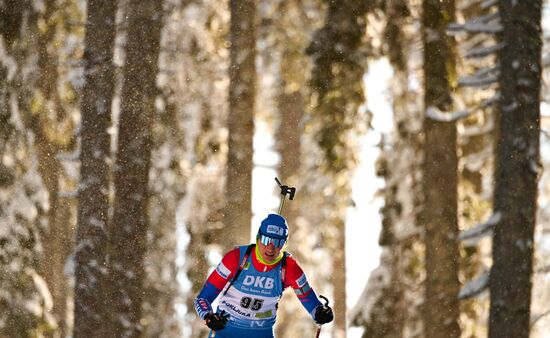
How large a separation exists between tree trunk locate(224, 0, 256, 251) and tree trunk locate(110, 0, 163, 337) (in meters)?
2.21

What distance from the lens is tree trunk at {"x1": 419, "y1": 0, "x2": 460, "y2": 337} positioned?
575 inches

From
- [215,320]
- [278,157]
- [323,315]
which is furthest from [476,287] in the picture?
[278,157]

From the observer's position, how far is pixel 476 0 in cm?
1711

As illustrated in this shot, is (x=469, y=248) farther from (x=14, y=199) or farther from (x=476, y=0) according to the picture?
(x=14, y=199)

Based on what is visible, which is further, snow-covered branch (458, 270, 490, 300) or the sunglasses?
snow-covered branch (458, 270, 490, 300)

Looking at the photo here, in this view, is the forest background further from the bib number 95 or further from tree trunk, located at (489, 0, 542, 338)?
the bib number 95

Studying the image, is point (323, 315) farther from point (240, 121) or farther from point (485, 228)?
point (240, 121)

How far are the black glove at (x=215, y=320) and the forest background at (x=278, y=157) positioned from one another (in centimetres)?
430

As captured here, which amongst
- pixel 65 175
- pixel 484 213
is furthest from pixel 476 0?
pixel 65 175

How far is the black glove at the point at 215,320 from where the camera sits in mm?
8094

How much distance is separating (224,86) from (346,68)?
2665 mm

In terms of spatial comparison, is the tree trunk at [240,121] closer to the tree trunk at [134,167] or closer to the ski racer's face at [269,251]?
the tree trunk at [134,167]

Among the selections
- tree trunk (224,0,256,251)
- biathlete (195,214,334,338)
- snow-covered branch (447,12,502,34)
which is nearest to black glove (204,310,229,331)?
biathlete (195,214,334,338)

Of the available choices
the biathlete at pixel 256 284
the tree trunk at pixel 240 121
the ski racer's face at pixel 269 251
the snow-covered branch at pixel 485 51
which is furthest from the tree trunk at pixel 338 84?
the ski racer's face at pixel 269 251
